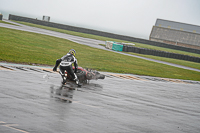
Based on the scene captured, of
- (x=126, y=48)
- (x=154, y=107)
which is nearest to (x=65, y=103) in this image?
(x=154, y=107)

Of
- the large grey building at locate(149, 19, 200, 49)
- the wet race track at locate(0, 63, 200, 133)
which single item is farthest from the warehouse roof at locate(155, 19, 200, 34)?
the wet race track at locate(0, 63, 200, 133)

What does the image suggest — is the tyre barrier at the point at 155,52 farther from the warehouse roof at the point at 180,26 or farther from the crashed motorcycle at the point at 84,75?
the warehouse roof at the point at 180,26

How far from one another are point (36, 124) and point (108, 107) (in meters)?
3.64

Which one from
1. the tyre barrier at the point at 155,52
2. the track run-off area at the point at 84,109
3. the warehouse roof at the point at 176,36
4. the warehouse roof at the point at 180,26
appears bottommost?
the track run-off area at the point at 84,109

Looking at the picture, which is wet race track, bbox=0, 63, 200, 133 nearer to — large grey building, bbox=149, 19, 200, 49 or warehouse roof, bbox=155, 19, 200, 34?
→ large grey building, bbox=149, 19, 200, 49

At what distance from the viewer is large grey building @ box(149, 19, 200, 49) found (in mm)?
75125

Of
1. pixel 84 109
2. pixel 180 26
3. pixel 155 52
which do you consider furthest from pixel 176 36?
pixel 84 109

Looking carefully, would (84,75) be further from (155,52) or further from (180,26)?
(180,26)

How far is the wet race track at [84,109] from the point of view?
769 cm

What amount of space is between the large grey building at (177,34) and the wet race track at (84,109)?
62.8 metres

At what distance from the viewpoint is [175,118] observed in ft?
34.1

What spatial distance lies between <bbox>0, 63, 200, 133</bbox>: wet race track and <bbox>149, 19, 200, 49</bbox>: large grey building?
62786mm

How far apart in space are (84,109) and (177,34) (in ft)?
232

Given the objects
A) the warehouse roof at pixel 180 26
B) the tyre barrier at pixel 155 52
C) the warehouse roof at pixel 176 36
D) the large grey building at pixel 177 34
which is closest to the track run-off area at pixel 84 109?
the tyre barrier at pixel 155 52
